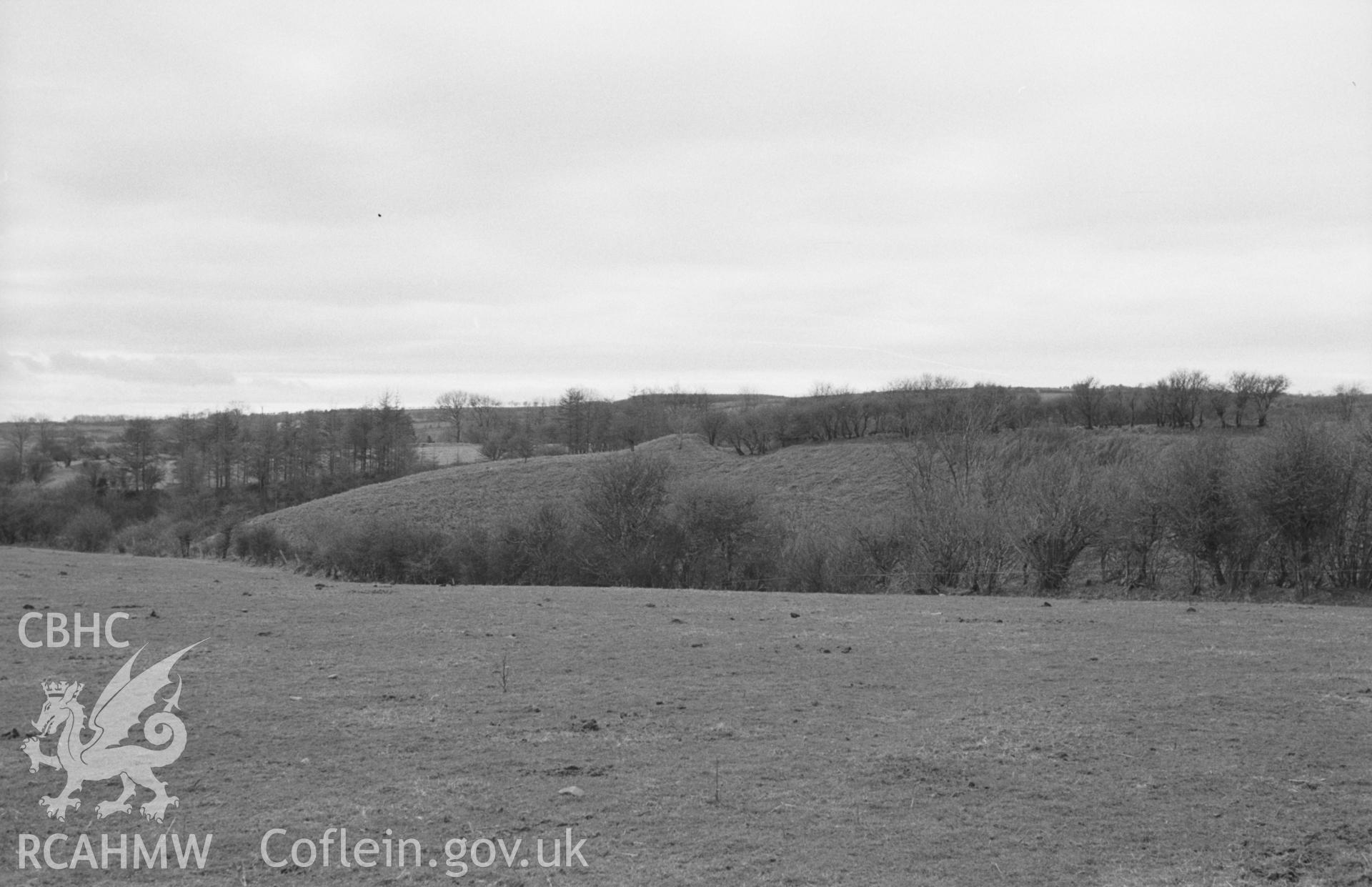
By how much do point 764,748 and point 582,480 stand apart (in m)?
59.0

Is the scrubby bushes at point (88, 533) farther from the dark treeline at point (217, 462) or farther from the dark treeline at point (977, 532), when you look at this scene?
the dark treeline at point (977, 532)

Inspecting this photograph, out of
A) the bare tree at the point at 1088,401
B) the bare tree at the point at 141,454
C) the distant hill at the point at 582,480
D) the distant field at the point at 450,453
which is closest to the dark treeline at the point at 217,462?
the bare tree at the point at 141,454

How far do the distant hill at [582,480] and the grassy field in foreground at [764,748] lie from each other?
159 ft

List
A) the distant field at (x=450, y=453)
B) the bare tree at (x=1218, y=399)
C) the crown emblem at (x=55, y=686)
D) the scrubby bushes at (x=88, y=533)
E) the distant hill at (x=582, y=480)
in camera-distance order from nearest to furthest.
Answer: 1. the crown emblem at (x=55, y=686)
2. the scrubby bushes at (x=88, y=533)
3. the distant hill at (x=582, y=480)
4. the bare tree at (x=1218, y=399)
5. the distant field at (x=450, y=453)

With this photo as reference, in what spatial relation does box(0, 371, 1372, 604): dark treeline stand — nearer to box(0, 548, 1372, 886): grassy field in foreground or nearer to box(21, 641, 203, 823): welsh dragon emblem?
box(0, 548, 1372, 886): grassy field in foreground

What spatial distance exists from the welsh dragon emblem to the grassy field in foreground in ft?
0.52

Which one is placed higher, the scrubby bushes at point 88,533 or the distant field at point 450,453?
the distant field at point 450,453

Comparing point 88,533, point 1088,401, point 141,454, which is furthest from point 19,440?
point 1088,401

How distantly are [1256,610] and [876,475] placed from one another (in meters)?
59.3

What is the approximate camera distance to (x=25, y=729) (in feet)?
31.6

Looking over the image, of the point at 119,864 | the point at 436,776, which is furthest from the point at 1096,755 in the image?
the point at 119,864

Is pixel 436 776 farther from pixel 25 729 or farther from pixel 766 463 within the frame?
pixel 766 463

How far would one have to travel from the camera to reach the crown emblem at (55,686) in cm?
1038

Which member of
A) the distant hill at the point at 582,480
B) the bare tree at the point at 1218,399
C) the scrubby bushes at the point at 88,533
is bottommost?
the scrubby bushes at the point at 88,533
